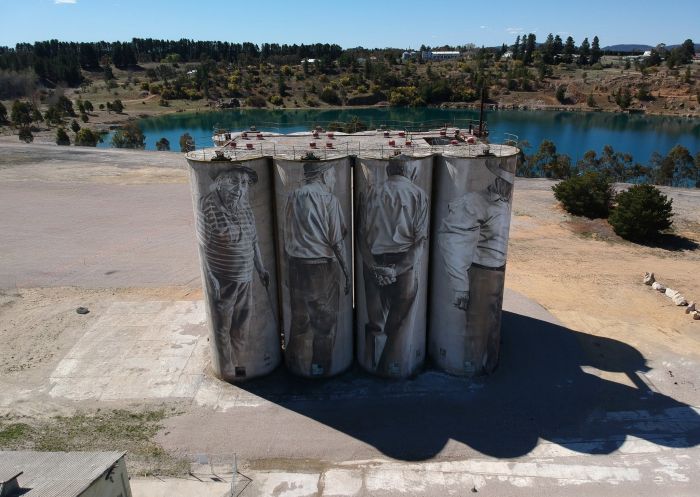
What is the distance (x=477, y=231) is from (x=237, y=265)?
346 inches

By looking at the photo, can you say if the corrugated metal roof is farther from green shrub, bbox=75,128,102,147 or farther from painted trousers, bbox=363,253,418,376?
green shrub, bbox=75,128,102,147

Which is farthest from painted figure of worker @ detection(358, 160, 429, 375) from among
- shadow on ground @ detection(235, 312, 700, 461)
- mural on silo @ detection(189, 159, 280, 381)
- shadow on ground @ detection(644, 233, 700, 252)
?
shadow on ground @ detection(644, 233, 700, 252)

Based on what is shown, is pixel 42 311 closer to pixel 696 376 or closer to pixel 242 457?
pixel 242 457

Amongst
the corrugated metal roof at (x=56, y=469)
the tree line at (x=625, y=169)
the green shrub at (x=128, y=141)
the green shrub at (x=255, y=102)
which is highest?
the green shrub at (x=255, y=102)

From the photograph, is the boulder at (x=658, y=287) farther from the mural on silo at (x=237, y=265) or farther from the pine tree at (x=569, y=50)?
the pine tree at (x=569, y=50)

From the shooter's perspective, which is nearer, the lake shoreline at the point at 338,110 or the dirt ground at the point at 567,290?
the dirt ground at the point at 567,290

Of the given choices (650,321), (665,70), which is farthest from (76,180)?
(665,70)

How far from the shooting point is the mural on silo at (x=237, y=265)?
1745cm

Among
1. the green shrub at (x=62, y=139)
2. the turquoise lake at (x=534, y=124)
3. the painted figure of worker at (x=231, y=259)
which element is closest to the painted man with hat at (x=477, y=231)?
the painted figure of worker at (x=231, y=259)

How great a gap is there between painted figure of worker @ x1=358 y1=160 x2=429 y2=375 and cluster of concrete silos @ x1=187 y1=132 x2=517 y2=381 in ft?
0.13

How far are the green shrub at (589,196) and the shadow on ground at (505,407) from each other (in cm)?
1987

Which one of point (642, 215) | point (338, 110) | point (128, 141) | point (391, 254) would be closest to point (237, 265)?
point (391, 254)

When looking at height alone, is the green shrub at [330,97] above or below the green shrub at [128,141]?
above

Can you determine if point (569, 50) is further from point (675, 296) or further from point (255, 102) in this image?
point (675, 296)
